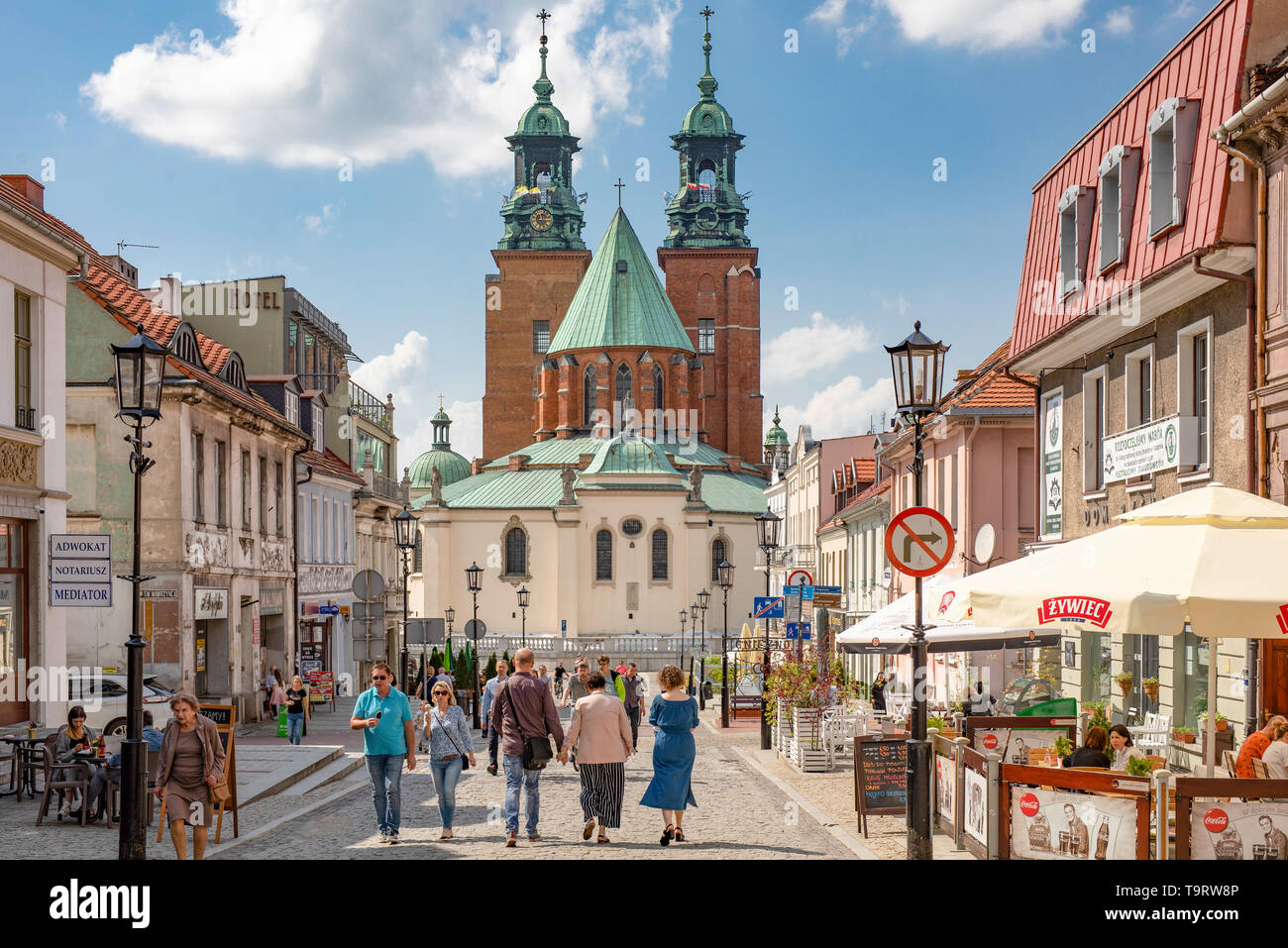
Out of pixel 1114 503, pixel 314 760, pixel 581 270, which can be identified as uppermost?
pixel 581 270

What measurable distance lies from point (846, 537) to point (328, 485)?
1862 cm

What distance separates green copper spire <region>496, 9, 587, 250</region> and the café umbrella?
9059 centimetres

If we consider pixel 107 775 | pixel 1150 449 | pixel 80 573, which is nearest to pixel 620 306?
pixel 1150 449

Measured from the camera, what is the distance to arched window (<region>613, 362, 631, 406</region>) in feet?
304

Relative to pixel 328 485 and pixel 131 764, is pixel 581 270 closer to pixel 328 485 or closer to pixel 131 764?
pixel 328 485

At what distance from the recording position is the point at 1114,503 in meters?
18.8

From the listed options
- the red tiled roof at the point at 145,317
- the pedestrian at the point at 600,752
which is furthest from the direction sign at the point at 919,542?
the red tiled roof at the point at 145,317

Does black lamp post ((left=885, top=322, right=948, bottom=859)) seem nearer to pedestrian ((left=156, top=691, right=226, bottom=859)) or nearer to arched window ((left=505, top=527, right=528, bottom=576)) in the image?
pedestrian ((left=156, top=691, right=226, bottom=859))

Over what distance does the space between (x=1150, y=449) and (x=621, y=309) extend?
255ft

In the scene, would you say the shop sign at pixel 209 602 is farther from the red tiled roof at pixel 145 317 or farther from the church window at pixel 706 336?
the church window at pixel 706 336

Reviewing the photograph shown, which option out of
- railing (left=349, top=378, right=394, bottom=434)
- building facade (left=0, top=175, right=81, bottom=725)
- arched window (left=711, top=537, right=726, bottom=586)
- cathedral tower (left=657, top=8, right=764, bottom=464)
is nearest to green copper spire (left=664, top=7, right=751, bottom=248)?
cathedral tower (left=657, top=8, right=764, bottom=464)

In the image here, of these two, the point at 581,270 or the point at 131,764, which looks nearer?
the point at 131,764
